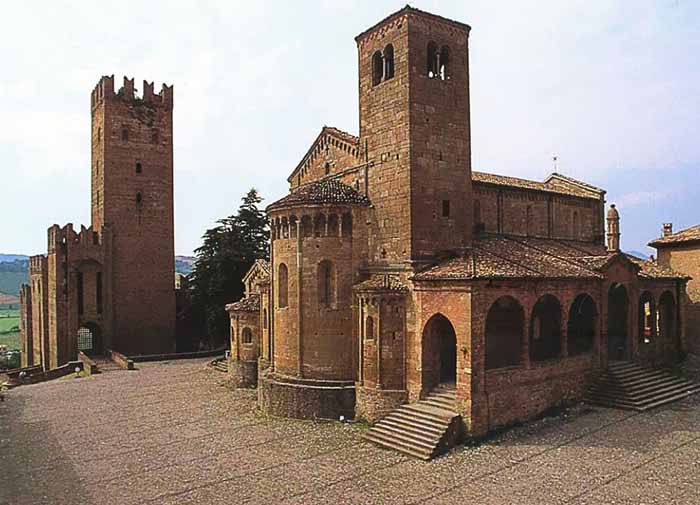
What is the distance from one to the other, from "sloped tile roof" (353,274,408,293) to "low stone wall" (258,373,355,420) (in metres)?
4.08

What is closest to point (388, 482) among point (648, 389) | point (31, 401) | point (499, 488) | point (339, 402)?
point (499, 488)

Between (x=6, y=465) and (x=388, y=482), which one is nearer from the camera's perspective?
(x=388, y=482)

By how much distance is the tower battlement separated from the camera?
43.4 metres

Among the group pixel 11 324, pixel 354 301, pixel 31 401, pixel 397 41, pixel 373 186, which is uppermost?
pixel 397 41

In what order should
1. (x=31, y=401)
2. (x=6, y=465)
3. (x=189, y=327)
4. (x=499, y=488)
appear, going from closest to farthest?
(x=499, y=488) → (x=6, y=465) → (x=31, y=401) → (x=189, y=327)

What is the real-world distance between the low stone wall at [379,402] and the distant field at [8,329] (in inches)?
3629

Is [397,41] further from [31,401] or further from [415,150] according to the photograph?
[31,401]

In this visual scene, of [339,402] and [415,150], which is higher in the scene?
[415,150]

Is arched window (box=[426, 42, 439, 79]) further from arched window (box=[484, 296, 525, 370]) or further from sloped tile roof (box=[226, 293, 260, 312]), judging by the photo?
sloped tile roof (box=[226, 293, 260, 312])

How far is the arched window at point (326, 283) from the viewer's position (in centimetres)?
2381

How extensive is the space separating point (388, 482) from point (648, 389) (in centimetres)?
1411

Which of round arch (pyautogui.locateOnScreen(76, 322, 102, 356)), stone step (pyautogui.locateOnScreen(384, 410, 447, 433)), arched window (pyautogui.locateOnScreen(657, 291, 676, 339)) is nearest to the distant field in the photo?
round arch (pyautogui.locateOnScreen(76, 322, 102, 356))

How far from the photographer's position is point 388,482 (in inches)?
650

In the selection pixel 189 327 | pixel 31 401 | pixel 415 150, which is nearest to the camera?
pixel 415 150
